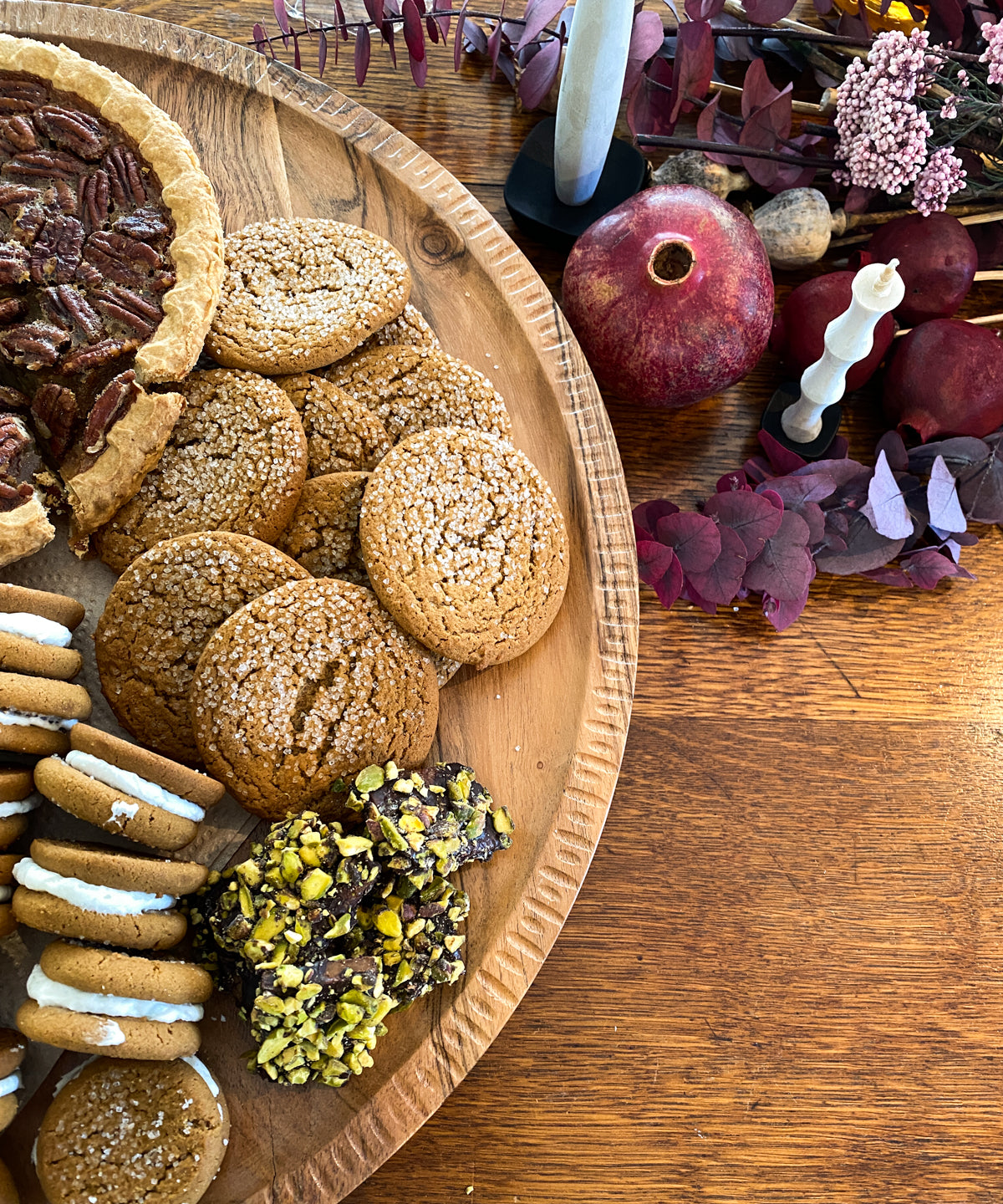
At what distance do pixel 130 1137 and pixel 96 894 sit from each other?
35 cm

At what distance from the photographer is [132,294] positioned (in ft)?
5.50

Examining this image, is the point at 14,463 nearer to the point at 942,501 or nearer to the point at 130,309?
the point at 130,309

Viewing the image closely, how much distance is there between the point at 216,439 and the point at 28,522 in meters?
0.33

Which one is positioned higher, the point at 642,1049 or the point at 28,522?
the point at 28,522

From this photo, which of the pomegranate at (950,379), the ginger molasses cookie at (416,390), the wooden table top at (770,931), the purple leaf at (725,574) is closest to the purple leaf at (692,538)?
the purple leaf at (725,574)

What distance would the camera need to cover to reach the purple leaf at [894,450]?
1.90 meters

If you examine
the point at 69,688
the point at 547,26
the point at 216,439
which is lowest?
the point at 69,688

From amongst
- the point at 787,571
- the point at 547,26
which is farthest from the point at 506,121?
the point at 787,571

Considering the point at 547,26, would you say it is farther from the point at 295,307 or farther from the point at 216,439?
the point at 216,439

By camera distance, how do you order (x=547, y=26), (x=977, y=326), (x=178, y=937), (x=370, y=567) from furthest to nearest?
(x=547, y=26)
(x=977, y=326)
(x=370, y=567)
(x=178, y=937)

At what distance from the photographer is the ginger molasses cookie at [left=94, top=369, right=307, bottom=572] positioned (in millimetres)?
1567

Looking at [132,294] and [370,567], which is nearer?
[370,567]

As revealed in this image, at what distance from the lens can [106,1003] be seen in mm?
1254

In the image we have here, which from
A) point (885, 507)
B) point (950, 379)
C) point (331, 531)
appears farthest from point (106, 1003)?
point (950, 379)
